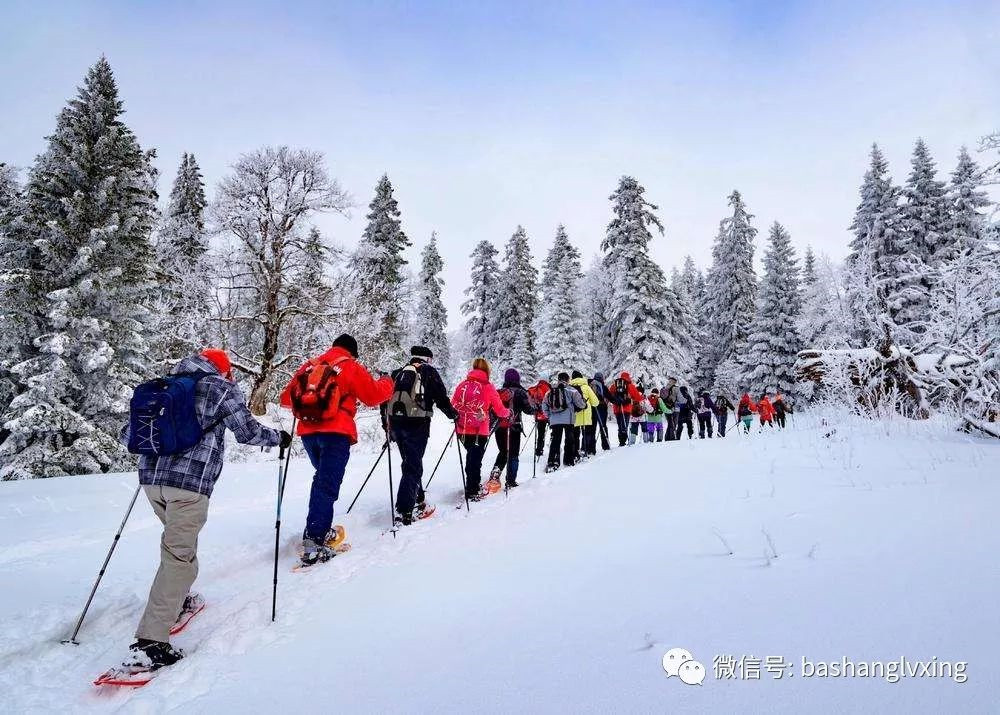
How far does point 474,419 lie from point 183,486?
4713 mm

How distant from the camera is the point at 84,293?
13586mm

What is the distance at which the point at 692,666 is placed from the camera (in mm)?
2314

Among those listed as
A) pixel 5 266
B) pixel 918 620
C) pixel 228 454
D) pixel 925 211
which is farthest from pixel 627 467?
pixel 925 211

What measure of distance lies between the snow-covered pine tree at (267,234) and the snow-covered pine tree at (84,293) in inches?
96.5

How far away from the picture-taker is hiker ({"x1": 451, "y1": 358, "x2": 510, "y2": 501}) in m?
7.90

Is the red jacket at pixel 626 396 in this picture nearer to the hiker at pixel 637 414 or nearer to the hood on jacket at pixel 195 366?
the hiker at pixel 637 414

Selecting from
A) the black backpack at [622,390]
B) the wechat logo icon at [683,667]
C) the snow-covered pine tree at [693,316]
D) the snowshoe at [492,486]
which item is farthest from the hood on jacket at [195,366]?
the snow-covered pine tree at [693,316]

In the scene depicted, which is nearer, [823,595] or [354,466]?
[823,595]

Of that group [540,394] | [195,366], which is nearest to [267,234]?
[540,394]

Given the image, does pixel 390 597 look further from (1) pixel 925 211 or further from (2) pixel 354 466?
(1) pixel 925 211

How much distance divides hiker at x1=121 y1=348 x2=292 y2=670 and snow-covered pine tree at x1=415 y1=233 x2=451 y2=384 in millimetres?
35162

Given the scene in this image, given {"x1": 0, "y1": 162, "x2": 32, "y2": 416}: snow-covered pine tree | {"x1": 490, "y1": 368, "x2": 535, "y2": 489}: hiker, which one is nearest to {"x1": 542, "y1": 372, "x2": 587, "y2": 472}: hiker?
{"x1": 490, "y1": 368, "x2": 535, "y2": 489}: hiker

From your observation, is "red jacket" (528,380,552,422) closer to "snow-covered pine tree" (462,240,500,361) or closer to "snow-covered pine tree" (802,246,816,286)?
"snow-covered pine tree" (462,240,500,361)

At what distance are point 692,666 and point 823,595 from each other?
1.05m
